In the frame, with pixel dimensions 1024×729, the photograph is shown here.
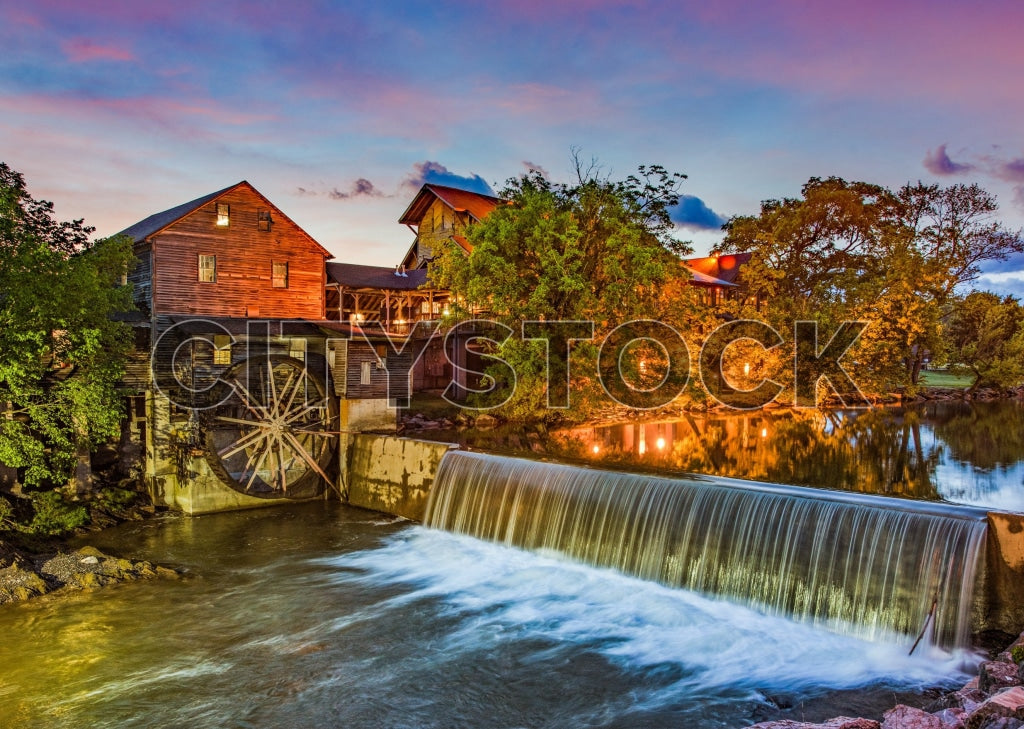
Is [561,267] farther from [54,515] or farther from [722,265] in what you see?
[722,265]

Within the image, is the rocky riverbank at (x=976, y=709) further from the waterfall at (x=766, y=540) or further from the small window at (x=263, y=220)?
the small window at (x=263, y=220)

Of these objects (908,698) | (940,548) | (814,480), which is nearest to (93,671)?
(908,698)

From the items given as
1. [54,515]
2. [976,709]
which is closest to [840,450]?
[976,709]

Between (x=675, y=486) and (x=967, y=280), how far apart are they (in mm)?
44275

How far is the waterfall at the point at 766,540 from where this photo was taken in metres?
8.59

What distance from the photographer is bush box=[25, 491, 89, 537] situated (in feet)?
48.8

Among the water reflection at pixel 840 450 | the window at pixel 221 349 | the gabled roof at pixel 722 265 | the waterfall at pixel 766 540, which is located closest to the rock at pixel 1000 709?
the waterfall at pixel 766 540

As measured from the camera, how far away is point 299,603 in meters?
11.3

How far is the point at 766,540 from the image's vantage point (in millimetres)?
10227

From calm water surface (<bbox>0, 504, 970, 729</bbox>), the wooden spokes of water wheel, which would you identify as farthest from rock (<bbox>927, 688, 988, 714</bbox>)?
the wooden spokes of water wheel

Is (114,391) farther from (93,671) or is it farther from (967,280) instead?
(967,280)

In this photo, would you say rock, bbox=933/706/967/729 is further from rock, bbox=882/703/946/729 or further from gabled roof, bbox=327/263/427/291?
gabled roof, bbox=327/263/427/291

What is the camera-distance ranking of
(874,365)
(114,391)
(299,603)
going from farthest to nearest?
(874,365), (114,391), (299,603)

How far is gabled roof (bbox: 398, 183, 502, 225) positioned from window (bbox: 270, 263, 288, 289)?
909 cm
